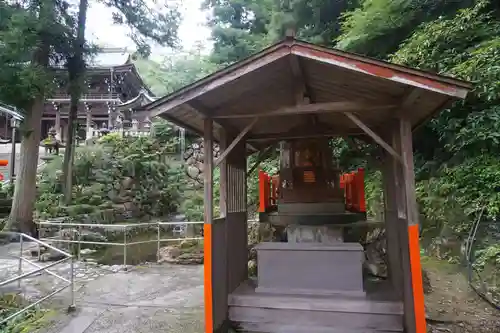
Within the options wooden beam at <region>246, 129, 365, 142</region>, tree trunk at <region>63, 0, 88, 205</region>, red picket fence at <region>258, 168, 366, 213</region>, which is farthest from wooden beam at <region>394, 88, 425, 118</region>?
tree trunk at <region>63, 0, 88, 205</region>

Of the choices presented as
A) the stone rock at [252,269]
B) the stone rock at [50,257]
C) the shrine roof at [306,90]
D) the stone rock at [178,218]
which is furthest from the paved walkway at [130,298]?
the stone rock at [178,218]

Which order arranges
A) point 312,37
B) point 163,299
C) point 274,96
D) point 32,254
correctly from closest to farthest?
point 274,96 < point 163,299 < point 32,254 < point 312,37

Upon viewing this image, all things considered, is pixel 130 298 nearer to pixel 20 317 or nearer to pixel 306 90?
pixel 20 317

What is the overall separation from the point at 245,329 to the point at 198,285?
1.78 metres

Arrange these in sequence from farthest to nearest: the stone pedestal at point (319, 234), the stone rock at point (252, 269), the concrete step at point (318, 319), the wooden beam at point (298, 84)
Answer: the stone rock at point (252, 269), the stone pedestal at point (319, 234), the concrete step at point (318, 319), the wooden beam at point (298, 84)

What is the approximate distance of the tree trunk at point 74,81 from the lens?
464 inches

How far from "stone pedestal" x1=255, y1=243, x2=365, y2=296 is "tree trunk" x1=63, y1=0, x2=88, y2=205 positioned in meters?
10.5

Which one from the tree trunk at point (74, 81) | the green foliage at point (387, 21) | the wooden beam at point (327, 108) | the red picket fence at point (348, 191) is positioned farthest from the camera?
the tree trunk at point (74, 81)

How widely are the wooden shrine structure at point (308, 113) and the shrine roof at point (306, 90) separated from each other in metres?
0.01

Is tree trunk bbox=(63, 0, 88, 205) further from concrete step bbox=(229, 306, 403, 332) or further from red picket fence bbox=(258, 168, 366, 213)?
concrete step bbox=(229, 306, 403, 332)

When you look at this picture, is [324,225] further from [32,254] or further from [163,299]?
[32,254]

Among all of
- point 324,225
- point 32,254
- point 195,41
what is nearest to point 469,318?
point 324,225

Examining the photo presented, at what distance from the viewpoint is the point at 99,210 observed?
13.6m

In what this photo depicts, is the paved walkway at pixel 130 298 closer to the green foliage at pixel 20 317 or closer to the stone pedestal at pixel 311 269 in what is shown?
the green foliage at pixel 20 317
